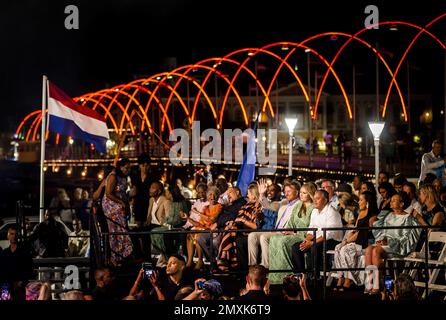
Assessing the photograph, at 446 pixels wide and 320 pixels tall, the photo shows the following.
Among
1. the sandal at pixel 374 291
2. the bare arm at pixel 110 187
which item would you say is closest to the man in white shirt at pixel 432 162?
the bare arm at pixel 110 187

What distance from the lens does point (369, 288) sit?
47.1 feet

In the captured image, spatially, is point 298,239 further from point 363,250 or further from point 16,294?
point 16,294

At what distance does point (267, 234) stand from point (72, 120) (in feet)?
23.9

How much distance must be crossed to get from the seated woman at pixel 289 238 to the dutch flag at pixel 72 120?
6.84 metres

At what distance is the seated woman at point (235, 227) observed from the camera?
16.8 m

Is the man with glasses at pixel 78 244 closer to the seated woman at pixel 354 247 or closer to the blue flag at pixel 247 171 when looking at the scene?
the blue flag at pixel 247 171

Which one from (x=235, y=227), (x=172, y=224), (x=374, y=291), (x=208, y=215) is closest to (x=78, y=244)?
(x=172, y=224)

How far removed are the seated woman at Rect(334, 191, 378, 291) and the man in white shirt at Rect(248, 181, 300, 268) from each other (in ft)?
3.54

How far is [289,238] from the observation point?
15422mm

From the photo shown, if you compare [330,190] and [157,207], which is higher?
[330,190]

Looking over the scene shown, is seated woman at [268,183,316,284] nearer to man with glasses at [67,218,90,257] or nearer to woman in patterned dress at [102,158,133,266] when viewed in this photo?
woman in patterned dress at [102,158,133,266]

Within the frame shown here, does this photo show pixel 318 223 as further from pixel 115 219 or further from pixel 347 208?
pixel 115 219

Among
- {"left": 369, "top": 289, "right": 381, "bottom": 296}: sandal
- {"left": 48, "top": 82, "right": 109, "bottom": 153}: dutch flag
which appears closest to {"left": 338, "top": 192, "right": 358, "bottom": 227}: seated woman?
{"left": 369, "top": 289, "right": 381, "bottom": 296}: sandal
